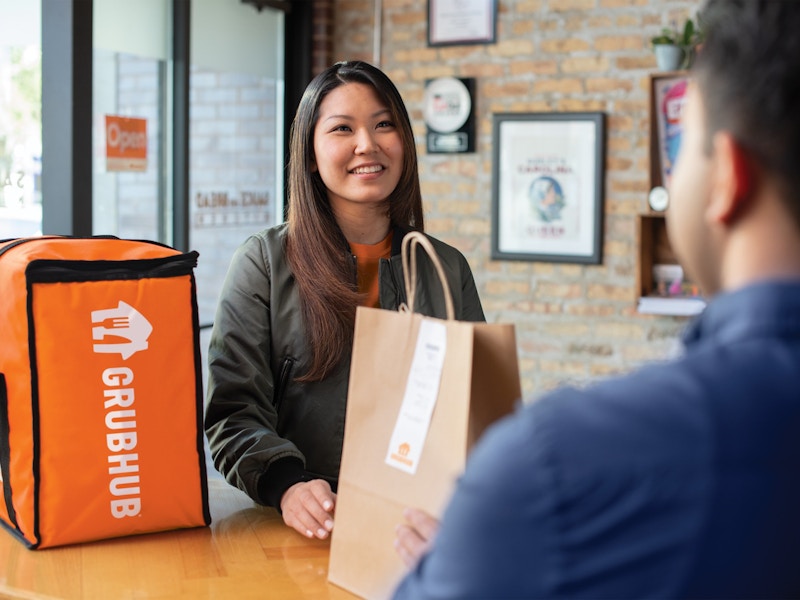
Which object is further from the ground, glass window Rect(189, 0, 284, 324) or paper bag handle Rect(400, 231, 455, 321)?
glass window Rect(189, 0, 284, 324)

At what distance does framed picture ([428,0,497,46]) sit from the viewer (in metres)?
4.48

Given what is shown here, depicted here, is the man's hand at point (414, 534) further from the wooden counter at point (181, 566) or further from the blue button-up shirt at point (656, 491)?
the blue button-up shirt at point (656, 491)

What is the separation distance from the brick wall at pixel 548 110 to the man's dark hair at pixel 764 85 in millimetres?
3647

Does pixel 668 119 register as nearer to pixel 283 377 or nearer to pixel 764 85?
pixel 283 377

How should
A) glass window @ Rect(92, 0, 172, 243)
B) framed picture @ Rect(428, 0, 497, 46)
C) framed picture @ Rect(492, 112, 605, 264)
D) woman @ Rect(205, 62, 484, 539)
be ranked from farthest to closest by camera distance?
framed picture @ Rect(428, 0, 497, 46)
framed picture @ Rect(492, 112, 605, 264)
glass window @ Rect(92, 0, 172, 243)
woman @ Rect(205, 62, 484, 539)

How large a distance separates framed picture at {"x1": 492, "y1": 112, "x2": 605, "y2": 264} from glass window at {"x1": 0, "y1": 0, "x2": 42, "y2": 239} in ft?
6.66

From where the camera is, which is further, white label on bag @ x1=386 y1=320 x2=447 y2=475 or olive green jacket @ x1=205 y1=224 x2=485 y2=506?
olive green jacket @ x1=205 y1=224 x2=485 y2=506

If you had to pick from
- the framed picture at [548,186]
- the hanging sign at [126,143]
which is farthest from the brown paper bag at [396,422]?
the framed picture at [548,186]

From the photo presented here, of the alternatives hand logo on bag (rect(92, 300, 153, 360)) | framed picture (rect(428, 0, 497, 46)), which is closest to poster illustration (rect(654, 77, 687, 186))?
framed picture (rect(428, 0, 497, 46))

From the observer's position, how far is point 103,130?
3.55 m

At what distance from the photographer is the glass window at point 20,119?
3.19 metres

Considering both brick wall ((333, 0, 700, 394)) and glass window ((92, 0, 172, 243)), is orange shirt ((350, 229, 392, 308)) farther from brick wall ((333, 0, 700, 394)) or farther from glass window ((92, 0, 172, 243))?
brick wall ((333, 0, 700, 394))

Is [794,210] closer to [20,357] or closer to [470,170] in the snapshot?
[20,357]

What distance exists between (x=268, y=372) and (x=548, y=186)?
2876mm
